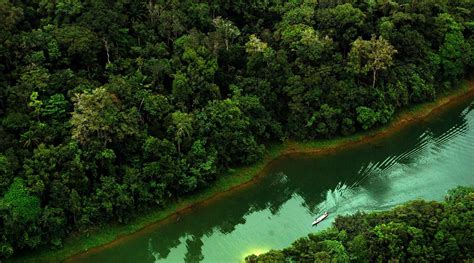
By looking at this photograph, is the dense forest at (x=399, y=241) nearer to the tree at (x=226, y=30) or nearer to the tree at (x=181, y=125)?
the tree at (x=181, y=125)

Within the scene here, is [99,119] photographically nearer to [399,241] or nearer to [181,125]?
[181,125]

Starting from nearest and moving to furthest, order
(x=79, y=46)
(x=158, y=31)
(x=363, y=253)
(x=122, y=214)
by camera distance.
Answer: (x=363, y=253) < (x=122, y=214) < (x=79, y=46) < (x=158, y=31)

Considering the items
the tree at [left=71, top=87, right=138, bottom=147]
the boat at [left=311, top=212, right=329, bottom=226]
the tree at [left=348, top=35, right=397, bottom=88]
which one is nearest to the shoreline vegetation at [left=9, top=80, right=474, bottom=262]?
the tree at [left=348, top=35, right=397, bottom=88]

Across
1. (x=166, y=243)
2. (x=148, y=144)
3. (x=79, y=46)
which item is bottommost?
(x=166, y=243)

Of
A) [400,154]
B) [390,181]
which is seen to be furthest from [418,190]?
[400,154]

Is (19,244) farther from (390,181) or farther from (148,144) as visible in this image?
(390,181)

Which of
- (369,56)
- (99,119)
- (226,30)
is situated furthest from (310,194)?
(99,119)
